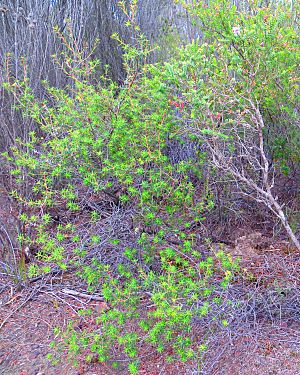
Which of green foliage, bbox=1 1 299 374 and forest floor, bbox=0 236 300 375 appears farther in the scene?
green foliage, bbox=1 1 299 374

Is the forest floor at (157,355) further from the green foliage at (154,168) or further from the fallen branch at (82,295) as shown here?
the green foliage at (154,168)

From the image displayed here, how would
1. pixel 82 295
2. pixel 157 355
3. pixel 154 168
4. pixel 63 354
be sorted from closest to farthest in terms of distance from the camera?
pixel 157 355
pixel 63 354
pixel 154 168
pixel 82 295

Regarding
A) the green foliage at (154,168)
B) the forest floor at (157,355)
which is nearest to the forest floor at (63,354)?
the forest floor at (157,355)

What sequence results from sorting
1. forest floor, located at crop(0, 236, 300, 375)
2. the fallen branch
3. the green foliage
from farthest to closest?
the fallen branch < the green foliage < forest floor, located at crop(0, 236, 300, 375)

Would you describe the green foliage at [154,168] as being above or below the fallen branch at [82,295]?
above

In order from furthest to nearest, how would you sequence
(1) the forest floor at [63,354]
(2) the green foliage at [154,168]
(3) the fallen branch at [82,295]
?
(3) the fallen branch at [82,295] → (2) the green foliage at [154,168] → (1) the forest floor at [63,354]

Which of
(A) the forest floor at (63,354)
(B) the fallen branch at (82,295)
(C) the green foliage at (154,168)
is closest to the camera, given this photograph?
(A) the forest floor at (63,354)

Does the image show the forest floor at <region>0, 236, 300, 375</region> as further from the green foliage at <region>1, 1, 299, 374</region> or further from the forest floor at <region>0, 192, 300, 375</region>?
the green foliage at <region>1, 1, 299, 374</region>

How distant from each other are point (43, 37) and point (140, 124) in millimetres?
2401

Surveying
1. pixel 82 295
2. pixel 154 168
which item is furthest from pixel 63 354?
pixel 154 168

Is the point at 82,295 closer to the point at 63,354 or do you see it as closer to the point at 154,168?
the point at 63,354

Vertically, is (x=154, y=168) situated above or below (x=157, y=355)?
above

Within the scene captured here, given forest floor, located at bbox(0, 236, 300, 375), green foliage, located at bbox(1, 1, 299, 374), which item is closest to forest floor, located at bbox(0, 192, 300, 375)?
forest floor, located at bbox(0, 236, 300, 375)

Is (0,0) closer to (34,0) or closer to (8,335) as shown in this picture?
(34,0)
